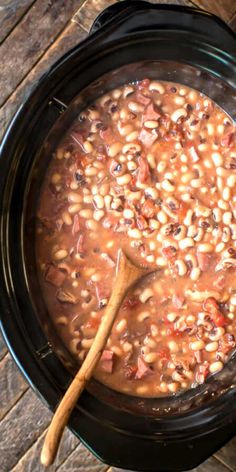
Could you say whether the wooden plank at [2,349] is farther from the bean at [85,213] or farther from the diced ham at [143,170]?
the diced ham at [143,170]

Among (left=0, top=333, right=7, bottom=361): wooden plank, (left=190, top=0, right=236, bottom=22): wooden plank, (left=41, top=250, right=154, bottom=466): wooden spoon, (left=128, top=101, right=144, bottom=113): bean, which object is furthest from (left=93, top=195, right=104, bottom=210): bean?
(left=190, top=0, right=236, bottom=22): wooden plank

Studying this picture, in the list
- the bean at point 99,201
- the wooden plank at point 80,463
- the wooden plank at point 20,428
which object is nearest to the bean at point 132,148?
the bean at point 99,201

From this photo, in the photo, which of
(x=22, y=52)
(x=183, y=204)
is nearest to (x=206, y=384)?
(x=183, y=204)

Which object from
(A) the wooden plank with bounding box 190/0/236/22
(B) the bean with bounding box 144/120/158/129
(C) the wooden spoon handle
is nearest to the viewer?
(C) the wooden spoon handle

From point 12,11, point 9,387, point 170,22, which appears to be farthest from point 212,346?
point 12,11

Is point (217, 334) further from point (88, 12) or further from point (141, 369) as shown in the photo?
point (88, 12)

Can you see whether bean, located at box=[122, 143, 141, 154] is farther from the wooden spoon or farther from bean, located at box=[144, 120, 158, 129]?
the wooden spoon
